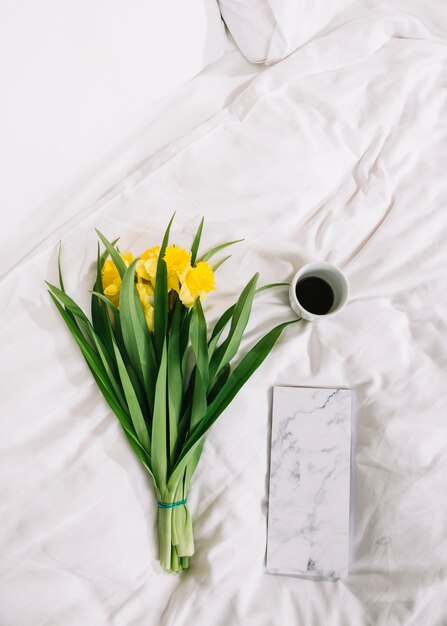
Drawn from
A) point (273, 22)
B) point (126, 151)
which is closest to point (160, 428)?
point (126, 151)

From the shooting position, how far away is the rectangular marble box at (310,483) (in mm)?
728

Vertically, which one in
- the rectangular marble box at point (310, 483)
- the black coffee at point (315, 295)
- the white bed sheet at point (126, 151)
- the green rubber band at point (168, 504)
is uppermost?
the white bed sheet at point (126, 151)

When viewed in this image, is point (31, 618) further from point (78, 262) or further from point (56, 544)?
point (78, 262)

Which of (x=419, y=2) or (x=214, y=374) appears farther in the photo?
(x=419, y=2)

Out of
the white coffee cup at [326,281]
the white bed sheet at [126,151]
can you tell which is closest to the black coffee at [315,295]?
the white coffee cup at [326,281]

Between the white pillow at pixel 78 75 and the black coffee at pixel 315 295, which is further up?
the white pillow at pixel 78 75

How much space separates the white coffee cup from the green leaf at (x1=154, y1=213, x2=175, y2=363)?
7.9 inches

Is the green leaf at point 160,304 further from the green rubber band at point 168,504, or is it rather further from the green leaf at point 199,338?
the green rubber band at point 168,504

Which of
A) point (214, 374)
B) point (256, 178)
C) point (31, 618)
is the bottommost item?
point (31, 618)

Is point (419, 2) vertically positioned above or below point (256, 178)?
above

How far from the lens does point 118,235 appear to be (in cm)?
79

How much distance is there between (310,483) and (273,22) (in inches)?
30.0

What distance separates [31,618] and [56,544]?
10 cm

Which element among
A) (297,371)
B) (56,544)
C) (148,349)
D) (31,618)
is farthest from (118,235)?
(31,618)
